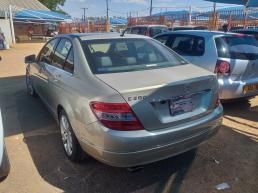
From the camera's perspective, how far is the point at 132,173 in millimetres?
3387

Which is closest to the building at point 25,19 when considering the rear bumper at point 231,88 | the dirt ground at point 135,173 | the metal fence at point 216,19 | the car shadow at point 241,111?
the metal fence at point 216,19

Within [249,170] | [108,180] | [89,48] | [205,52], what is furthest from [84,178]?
[205,52]

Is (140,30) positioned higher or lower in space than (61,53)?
lower

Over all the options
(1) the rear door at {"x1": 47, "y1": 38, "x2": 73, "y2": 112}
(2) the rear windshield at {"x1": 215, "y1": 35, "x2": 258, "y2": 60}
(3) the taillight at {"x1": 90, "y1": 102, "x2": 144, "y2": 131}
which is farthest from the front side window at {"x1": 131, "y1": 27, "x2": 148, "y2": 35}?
(3) the taillight at {"x1": 90, "y1": 102, "x2": 144, "y2": 131}

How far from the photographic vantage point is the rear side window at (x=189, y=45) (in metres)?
5.42

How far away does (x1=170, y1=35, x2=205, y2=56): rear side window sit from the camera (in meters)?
5.42

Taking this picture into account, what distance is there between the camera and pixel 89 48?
3.62 m

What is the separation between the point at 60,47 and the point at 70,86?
1.17m

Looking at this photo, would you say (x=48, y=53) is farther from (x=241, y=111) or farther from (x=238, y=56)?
(x=241, y=111)

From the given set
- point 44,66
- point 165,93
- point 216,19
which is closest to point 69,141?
point 165,93

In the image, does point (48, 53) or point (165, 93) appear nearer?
point (165, 93)

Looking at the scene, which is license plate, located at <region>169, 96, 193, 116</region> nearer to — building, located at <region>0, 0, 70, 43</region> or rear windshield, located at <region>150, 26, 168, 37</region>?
rear windshield, located at <region>150, 26, 168, 37</region>

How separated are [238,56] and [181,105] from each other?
8.43 feet

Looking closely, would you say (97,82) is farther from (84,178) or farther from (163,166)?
(163,166)
